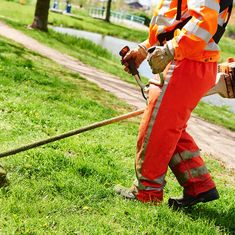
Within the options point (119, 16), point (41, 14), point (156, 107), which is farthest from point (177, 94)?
point (119, 16)

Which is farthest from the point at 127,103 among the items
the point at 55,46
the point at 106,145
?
the point at 55,46

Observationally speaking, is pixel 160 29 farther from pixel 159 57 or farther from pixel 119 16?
pixel 119 16

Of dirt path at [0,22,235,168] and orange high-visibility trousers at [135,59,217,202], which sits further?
dirt path at [0,22,235,168]

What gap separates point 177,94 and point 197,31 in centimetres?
52

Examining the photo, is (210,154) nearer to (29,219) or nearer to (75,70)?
(29,219)

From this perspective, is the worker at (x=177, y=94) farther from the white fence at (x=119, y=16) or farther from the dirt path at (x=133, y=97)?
the white fence at (x=119, y=16)

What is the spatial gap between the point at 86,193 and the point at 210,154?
11.1ft

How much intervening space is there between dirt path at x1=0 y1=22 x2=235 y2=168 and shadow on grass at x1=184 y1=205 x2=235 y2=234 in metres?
2.51

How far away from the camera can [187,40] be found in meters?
3.38

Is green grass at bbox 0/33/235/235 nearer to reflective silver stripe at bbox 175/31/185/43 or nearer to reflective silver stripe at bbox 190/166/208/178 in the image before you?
reflective silver stripe at bbox 190/166/208/178

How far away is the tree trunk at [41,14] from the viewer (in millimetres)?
17484

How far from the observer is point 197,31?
11.0 feet

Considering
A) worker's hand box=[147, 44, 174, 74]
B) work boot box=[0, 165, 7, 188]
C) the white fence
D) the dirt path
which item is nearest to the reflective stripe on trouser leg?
worker's hand box=[147, 44, 174, 74]

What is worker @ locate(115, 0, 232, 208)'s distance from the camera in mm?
3393
